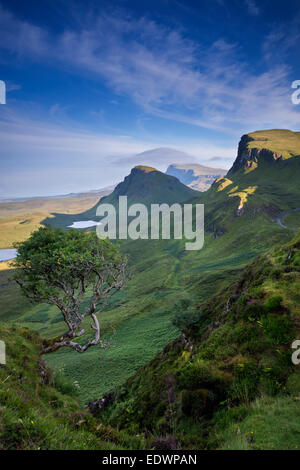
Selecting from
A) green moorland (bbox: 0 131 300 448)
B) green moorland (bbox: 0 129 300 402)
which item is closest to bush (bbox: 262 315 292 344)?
green moorland (bbox: 0 131 300 448)

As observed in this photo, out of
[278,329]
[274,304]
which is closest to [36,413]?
[278,329]

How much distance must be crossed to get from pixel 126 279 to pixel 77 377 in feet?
102

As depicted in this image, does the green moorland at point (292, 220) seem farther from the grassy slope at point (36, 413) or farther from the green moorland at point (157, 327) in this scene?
the grassy slope at point (36, 413)

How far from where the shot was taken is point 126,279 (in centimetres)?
2103

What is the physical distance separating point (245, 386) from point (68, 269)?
1498cm

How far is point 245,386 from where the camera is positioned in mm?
9344

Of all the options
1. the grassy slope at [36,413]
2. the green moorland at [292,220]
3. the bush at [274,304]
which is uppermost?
the green moorland at [292,220]

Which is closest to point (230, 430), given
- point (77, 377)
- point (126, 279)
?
point (126, 279)

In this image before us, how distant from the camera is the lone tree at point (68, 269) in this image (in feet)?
58.2

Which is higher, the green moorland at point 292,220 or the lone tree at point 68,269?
the green moorland at point 292,220

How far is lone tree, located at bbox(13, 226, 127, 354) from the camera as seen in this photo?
17.7m

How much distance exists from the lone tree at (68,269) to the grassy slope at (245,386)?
26.9 ft

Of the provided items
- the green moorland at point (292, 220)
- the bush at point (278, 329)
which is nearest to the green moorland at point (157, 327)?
the bush at point (278, 329)

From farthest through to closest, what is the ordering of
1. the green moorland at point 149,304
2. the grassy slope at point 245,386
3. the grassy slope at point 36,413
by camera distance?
the green moorland at point 149,304
the grassy slope at point 245,386
the grassy slope at point 36,413
